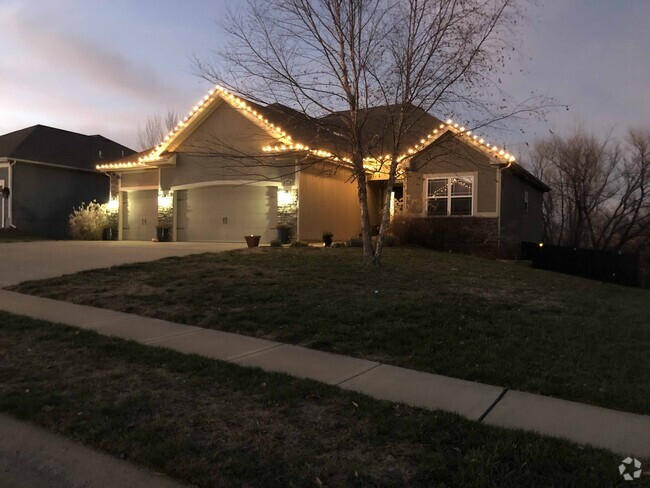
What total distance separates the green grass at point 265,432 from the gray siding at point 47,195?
24.6 metres

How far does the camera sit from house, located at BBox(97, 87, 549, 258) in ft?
58.1

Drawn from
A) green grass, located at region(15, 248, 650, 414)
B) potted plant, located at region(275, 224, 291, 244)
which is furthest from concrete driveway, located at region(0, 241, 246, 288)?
potted plant, located at region(275, 224, 291, 244)

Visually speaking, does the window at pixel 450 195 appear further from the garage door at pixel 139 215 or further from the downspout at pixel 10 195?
the downspout at pixel 10 195

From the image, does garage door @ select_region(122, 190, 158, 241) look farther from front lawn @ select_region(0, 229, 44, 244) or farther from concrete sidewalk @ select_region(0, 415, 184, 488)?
concrete sidewalk @ select_region(0, 415, 184, 488)

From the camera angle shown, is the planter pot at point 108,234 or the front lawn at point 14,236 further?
the planter pot at point 108,234

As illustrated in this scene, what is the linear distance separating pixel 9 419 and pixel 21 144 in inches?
1085

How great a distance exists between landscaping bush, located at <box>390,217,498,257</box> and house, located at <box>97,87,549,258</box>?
0.93 ft

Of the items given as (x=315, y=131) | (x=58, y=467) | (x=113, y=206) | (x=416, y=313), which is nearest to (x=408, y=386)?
(x=416, y=313)

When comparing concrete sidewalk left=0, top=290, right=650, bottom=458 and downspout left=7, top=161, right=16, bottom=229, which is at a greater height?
downspout left=7, top=161, right=16, bottom=229

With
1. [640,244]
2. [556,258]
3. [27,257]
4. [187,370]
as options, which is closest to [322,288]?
[187,370]

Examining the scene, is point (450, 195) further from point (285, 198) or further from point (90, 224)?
point (90, 224)

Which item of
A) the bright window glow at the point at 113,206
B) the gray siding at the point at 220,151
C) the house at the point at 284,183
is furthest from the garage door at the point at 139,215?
the gray siding at the point at 220,151

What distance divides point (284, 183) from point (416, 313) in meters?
11.5

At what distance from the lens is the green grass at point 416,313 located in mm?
5367
